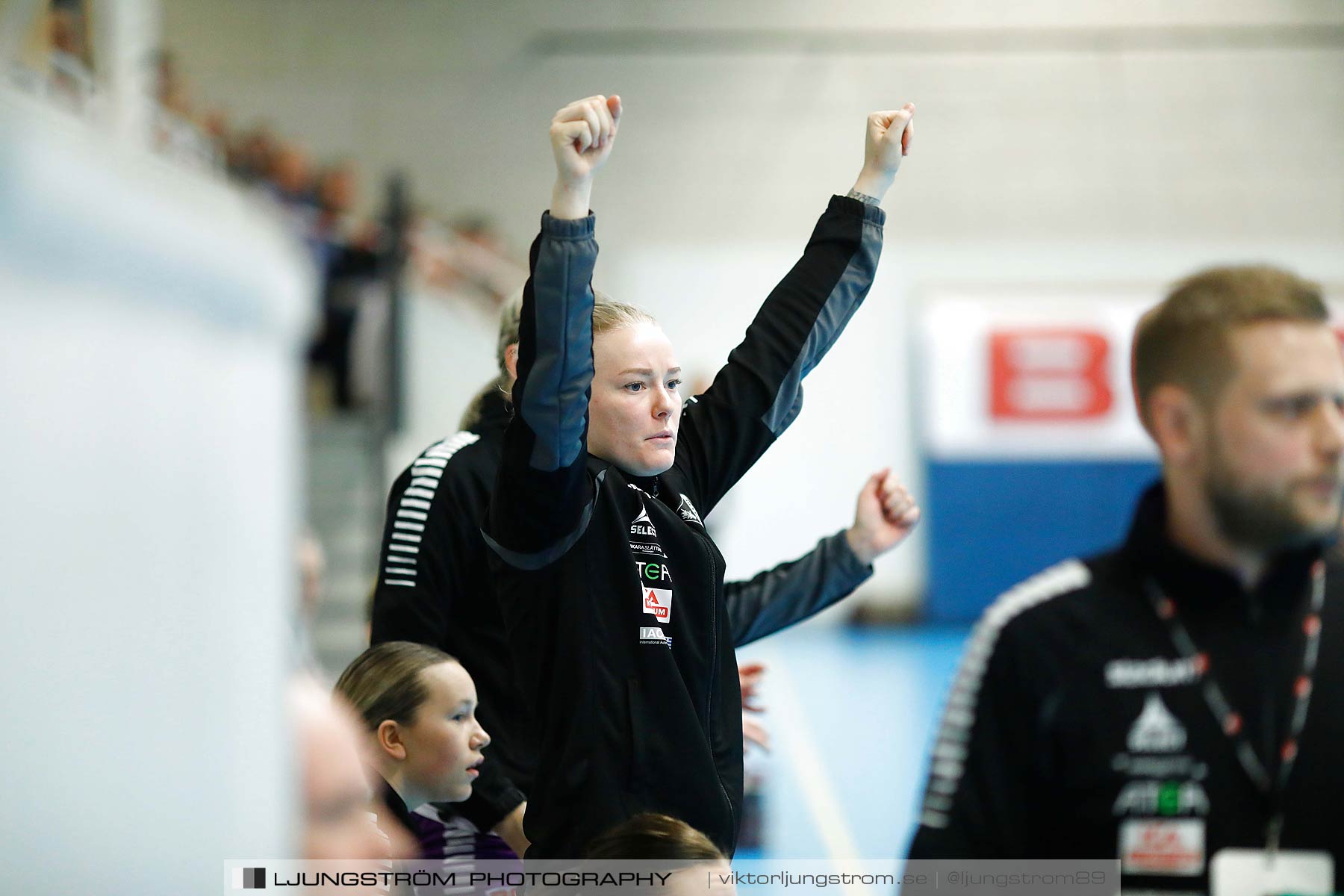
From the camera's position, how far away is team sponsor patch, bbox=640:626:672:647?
1.92 m

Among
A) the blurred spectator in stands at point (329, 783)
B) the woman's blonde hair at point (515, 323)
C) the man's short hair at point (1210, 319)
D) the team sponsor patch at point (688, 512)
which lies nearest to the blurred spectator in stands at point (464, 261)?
the woman's blonde hair at point (515, 323)

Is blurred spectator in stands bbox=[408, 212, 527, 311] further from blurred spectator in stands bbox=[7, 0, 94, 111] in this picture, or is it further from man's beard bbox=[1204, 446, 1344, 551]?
man's beard bbox=[1204, 446, 1344, 551]

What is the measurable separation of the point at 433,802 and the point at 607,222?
1023 centimetres

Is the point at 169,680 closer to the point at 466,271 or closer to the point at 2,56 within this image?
the point at 2,56

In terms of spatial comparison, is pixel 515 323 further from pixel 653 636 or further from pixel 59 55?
pixel 59 55

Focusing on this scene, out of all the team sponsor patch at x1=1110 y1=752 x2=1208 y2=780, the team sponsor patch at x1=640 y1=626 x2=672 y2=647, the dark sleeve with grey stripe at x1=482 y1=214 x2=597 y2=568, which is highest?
the dark sleeve with grey stripe at x1=482 y1=214 x2=597 y2=568

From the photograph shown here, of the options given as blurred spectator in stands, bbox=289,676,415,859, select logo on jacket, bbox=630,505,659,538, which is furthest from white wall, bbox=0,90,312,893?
select logo on jacket, bbox=630,505,659,538

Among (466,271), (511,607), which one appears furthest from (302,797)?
(466,271)

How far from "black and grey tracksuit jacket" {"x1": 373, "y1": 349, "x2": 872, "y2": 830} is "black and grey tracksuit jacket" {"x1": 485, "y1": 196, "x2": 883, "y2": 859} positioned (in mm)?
374

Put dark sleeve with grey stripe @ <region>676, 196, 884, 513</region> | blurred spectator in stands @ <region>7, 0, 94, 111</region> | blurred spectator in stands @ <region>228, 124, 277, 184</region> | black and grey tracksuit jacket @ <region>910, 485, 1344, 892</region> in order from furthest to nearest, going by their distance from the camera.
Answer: blurred spectator in stands @ <region>228, 124, 277, 184</region>, blurred spectator in stands @ <region>7, 0, 94, 111</region>, dark sleeve with grey stripe @ <region>676, 196, 884, 513</region>, black and grey tracksuit jacket @ <region>910, 485, 1344, 892</region>

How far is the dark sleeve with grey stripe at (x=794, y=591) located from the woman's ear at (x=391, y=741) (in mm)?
646

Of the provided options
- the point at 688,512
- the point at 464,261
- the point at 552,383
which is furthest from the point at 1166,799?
the point at 464,261

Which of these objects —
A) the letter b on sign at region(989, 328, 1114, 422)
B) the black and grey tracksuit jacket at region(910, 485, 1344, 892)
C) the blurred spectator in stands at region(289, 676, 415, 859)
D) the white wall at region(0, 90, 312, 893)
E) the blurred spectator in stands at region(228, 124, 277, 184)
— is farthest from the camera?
the letter b on sign at region(989, 328, 1114, 422)

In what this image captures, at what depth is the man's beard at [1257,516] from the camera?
5.26 ft
